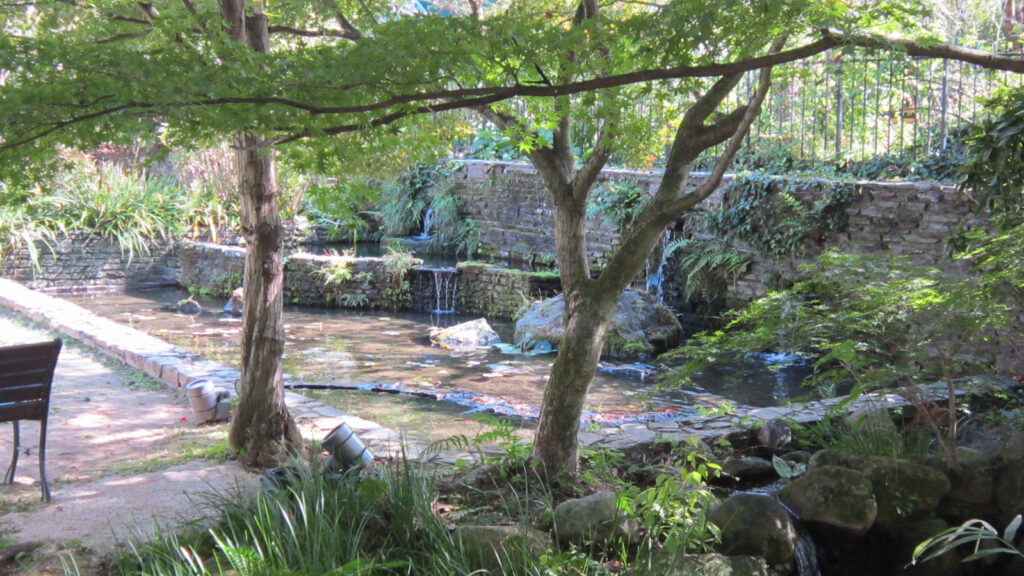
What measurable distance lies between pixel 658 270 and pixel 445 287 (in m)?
3.70

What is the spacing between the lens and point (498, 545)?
140 inches

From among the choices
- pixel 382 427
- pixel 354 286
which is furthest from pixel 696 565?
pixel 354 286

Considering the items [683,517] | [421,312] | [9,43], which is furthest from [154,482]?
[421,312]

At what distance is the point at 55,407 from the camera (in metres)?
6.94

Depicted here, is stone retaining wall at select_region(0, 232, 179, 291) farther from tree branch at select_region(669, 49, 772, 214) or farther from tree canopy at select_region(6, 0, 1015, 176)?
tree branch at select_region(669, 49, 772, 214)

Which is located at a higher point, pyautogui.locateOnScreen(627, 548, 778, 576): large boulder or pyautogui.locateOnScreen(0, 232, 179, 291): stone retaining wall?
pyautogui.locateOnScreen(0, 232, 179, 291): stone retaining wall

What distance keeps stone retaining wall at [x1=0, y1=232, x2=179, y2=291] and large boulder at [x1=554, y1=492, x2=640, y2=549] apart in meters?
13.9

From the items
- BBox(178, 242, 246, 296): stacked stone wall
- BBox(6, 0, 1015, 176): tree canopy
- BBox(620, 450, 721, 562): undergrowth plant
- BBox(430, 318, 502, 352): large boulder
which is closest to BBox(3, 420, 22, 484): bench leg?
BBox(6, 0, 1015, 176): tree canopy

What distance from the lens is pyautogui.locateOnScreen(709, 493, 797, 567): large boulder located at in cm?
413

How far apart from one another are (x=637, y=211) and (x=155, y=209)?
9.66 meters

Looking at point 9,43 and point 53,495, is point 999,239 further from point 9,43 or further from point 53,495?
point 53,495

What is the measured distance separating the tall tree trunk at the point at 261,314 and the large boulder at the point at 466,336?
6062 millimetres

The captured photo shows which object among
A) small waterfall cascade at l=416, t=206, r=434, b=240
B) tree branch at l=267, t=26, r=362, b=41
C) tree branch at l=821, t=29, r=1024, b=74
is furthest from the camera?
small waterfall cascade at l=416, t=206, r=434, b=240

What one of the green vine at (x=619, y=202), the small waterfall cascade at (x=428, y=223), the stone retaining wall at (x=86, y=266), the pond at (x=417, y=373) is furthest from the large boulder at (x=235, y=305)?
the green vine at (x=619, y=202)
